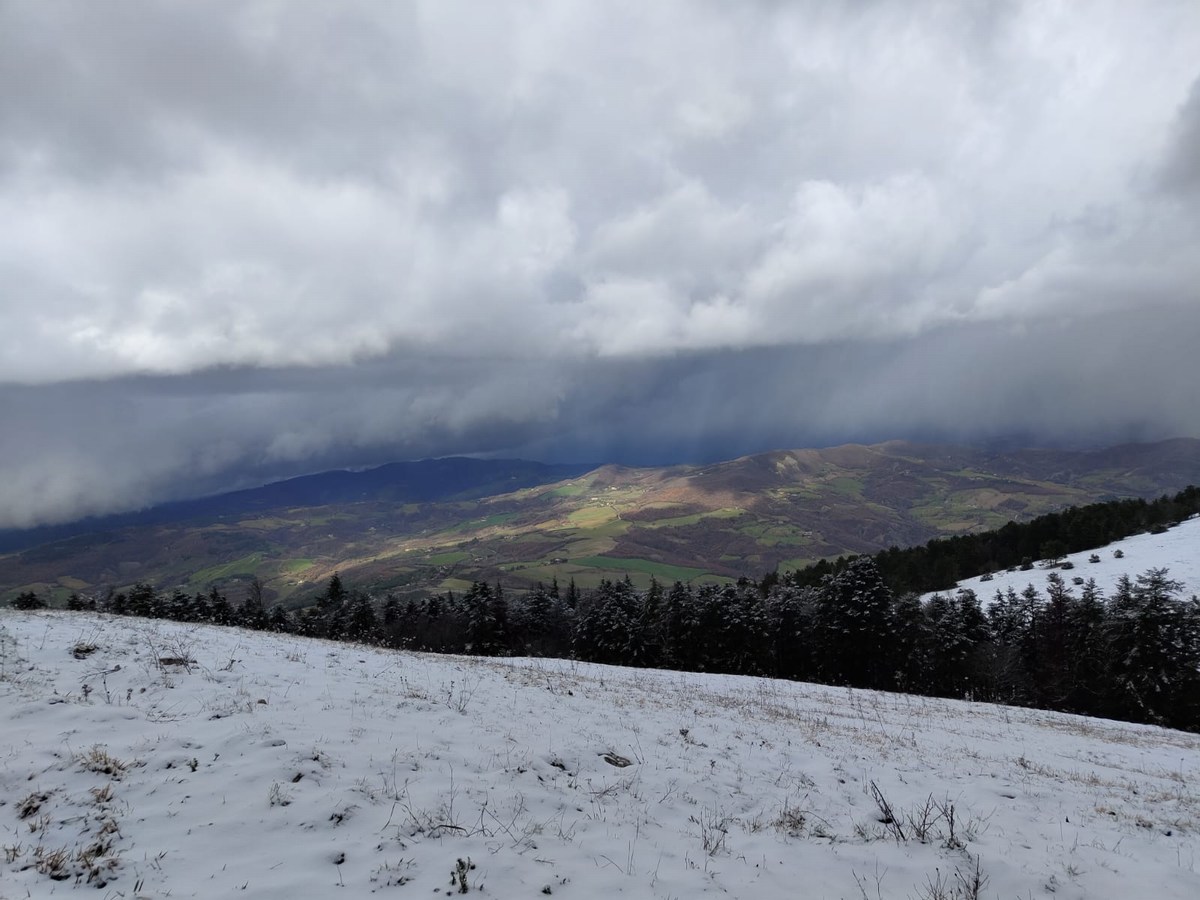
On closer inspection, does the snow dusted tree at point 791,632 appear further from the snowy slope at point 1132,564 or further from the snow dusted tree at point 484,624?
the snow dusted tree at point 484,624

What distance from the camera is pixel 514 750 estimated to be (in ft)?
32.5

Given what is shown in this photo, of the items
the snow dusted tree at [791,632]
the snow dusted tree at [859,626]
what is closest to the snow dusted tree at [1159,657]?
the snow dusted tree at [859,626]

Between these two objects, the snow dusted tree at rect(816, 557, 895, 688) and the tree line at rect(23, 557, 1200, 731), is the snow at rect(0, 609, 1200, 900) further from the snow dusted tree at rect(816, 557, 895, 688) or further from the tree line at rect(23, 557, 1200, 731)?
the snow dusted tree at rect(816, 557, 895, 688)

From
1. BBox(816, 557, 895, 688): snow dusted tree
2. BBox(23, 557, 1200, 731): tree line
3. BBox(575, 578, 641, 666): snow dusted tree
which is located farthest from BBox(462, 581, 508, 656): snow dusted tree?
BBox(816, 557, 895, 688): snow dusted tree

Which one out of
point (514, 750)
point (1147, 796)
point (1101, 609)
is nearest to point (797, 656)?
point (1101, 609)

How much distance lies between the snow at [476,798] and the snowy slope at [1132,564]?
6249cm

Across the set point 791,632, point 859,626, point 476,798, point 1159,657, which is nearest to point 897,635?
point 859,626

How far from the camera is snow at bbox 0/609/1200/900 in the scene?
6031mm

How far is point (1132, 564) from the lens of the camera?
65688 millimetres

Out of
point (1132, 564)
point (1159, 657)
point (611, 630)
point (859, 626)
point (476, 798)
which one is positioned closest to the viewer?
point (476, 798)

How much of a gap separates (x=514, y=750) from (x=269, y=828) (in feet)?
13.8

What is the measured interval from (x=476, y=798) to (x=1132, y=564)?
8631cm

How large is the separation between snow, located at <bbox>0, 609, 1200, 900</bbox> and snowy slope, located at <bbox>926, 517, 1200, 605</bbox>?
62.5m

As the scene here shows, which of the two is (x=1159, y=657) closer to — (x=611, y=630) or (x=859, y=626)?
(x=859, y=626)
